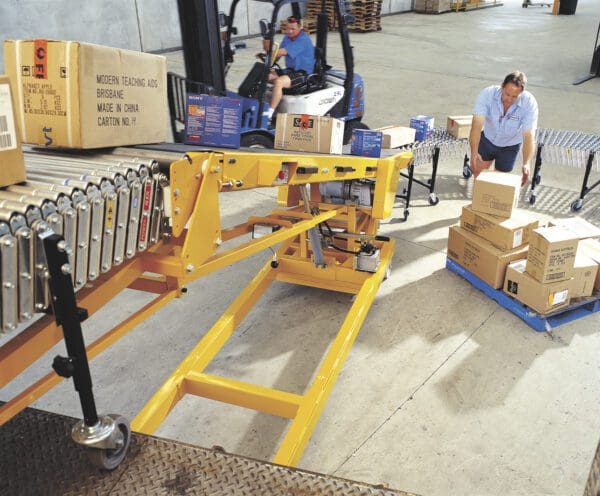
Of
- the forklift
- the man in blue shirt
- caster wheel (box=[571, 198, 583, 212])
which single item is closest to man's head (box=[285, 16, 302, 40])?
the forklift

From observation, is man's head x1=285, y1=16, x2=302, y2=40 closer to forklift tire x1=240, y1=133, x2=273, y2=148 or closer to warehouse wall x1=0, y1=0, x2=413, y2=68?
forklift tire x1=240, y1=133, x2=273, y2=148

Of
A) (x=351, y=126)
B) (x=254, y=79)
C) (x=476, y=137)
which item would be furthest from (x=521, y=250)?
(x=351, y=126)

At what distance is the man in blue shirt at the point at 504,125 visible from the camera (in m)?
5.22

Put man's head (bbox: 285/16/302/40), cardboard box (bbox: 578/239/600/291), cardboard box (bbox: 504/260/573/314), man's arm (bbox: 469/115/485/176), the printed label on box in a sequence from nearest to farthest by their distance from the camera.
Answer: the printed label on box → cardboard box (bbox: 504/260/573/314) → cardboard box (bbox: 578/239/600/291) → man's arm (bbox: 469/115/485/176) → man's head (bbox: 285/16/302/40)

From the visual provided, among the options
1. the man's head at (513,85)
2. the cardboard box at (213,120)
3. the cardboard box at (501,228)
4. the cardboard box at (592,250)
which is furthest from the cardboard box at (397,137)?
the cardboard box at (213,120)

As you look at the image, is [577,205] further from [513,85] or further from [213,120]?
[213,120]

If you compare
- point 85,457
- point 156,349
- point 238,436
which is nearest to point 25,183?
point 85,457

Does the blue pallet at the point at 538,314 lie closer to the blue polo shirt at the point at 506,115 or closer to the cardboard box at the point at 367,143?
the cardboard box at the point at 367,143

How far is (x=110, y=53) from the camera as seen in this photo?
2.26m

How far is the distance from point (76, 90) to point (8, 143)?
46 cm

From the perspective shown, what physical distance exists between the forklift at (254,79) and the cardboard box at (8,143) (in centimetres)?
432

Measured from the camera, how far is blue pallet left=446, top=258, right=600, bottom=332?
159 inches

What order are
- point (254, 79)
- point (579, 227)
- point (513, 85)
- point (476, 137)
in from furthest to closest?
point (254, 79), point (476, 137), point (513, 85), point (579, 227)

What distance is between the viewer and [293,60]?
7488mm
